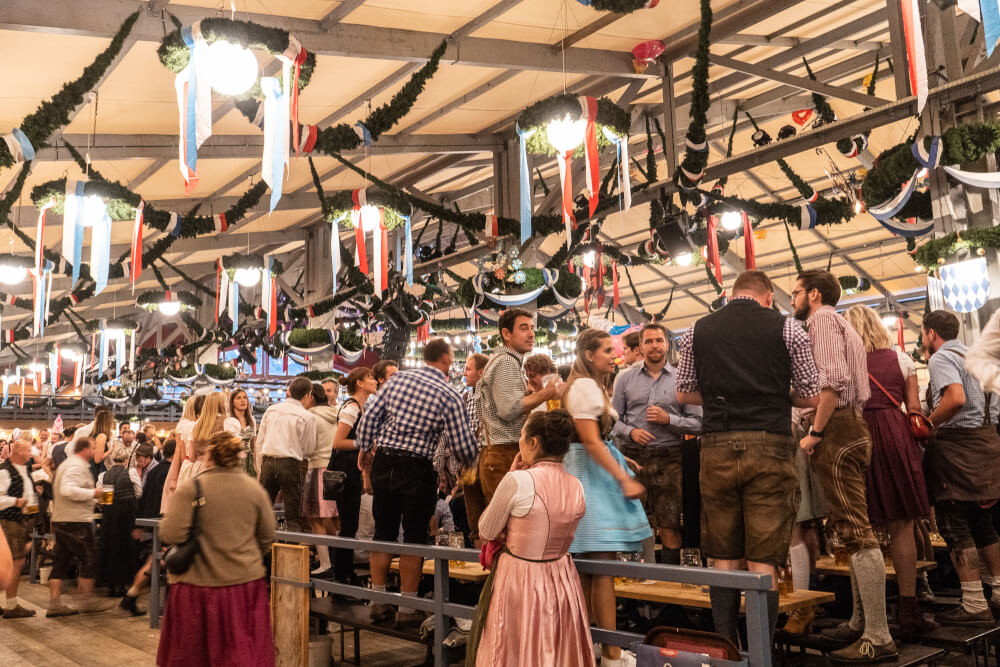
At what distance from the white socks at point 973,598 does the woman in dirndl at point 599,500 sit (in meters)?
1.54

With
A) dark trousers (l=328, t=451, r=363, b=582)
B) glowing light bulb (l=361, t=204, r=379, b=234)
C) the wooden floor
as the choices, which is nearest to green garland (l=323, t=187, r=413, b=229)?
glowing light bulb (l=361, t=204, r=379, b=234)

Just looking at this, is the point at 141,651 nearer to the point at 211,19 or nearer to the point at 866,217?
the point at 211,19

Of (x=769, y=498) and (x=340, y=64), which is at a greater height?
(x=340, y=64)

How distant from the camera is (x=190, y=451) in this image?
232 inches

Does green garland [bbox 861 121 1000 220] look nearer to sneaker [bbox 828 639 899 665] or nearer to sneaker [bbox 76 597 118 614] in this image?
sneaker [bbox 828 639 899 665]

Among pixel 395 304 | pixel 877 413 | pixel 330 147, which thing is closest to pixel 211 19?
pixel 330 147

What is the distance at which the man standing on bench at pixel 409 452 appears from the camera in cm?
407

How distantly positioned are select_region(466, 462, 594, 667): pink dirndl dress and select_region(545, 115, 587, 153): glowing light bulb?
12.1ft

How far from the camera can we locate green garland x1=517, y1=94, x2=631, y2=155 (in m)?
6.11

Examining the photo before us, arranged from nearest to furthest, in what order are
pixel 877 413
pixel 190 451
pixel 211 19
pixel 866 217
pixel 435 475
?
pixel 877 413
pixel 435 475
pixel 211 19
pixel 190 451
pixel 866 217

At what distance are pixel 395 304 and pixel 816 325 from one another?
28.9 ft

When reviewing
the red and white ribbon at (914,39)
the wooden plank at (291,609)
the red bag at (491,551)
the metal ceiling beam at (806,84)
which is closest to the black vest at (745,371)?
the red bag at (491,551)

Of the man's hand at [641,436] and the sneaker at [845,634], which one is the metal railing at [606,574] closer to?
the sneaker at [845,634]

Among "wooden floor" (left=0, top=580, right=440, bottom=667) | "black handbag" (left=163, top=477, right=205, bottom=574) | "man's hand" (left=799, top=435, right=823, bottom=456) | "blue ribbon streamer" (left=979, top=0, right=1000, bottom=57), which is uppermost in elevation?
"blue ribbon streamer" (left=979, top=0, right=1000, bottom=57)
